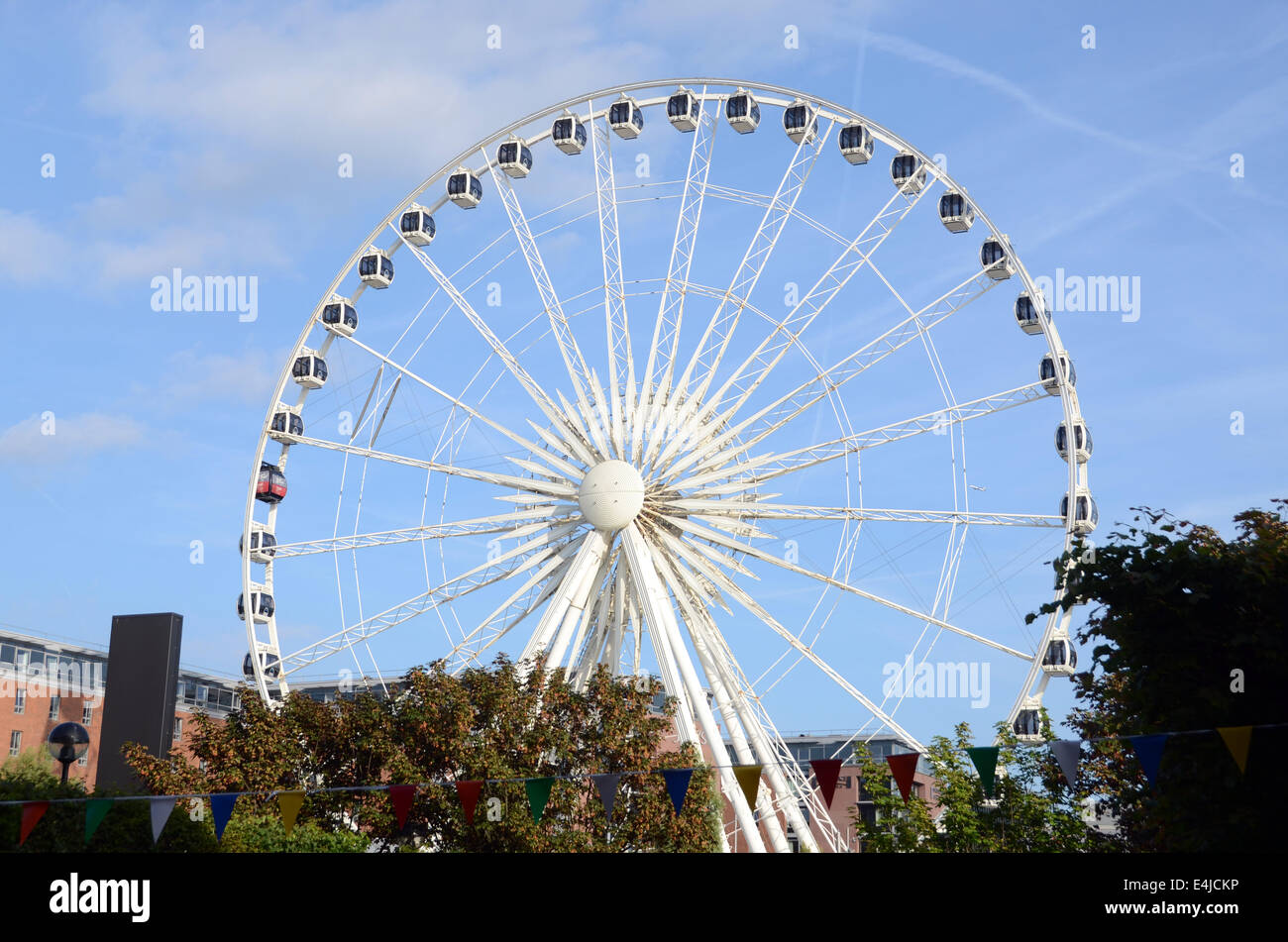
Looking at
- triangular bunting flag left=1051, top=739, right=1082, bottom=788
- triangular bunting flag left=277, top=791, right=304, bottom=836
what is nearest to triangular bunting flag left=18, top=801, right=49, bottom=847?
triangular bunting flag left=277, top=791, right=304, bottom=836

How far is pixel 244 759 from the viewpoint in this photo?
34.3 metres

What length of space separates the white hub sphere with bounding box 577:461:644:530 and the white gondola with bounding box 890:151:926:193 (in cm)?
1050

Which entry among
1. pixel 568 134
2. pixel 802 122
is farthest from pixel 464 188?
pixel 802 122

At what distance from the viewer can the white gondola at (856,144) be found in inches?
1526

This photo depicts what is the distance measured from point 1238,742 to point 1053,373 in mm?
22385

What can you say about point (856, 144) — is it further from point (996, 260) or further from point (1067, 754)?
point (1067, 754)

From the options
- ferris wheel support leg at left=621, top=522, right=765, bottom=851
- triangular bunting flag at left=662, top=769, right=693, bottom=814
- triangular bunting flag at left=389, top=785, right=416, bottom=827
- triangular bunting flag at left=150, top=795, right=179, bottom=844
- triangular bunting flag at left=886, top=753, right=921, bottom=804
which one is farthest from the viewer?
ferris wheel support leg at left=621, top=522, right=765, bottom=851

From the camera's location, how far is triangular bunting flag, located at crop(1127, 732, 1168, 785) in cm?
1554

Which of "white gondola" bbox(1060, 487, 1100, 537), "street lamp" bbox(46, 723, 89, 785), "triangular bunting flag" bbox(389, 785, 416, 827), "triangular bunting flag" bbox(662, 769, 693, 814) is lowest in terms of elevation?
"triangular bunting flag" bbox(389, 785, 416, 827)

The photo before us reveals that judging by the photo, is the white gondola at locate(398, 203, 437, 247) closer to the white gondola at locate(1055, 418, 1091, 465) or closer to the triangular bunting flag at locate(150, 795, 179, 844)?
the white gondola at locate(1055, 418, 1091, 465)

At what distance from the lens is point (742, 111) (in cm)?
3934
